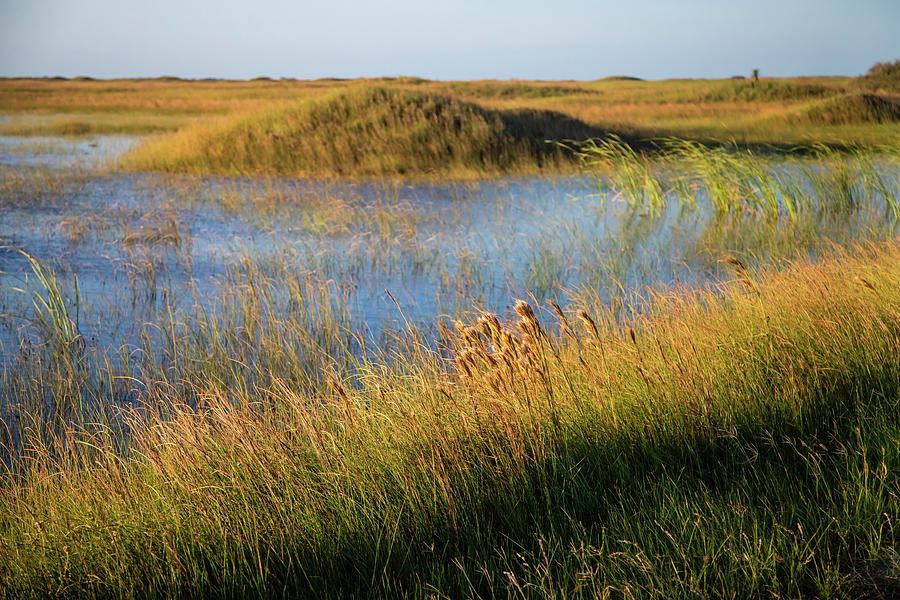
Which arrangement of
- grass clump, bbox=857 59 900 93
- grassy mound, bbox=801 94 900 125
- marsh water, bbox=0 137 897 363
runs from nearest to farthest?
marsh water, bbox=0 137 897 363 → grassy mound, bbox=801 94 900 125 → grass clump, bbox=857 59 900 93

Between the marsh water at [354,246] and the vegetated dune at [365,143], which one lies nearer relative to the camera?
the marsh water at [354,246]

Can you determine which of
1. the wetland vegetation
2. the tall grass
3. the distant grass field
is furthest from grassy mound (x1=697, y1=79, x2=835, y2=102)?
the tall grass

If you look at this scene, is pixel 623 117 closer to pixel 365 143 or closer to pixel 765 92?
pixel 765 92

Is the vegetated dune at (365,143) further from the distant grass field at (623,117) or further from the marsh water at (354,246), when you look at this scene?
the marsh water at (354,246)

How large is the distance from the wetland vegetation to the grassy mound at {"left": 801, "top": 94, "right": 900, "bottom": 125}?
44.7 feet

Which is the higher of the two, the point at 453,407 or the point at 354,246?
the point at 354,246

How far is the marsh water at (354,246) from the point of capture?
18.0 feet

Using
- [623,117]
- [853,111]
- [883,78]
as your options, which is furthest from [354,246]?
[883,78]

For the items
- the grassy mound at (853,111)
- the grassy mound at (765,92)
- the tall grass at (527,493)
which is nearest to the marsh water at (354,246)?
the tall grass at (527,493)

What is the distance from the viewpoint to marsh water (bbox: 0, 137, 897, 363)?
5.50 metres

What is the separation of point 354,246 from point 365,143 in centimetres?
763

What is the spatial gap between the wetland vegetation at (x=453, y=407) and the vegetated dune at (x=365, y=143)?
4990 millimetres

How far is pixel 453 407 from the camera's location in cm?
267

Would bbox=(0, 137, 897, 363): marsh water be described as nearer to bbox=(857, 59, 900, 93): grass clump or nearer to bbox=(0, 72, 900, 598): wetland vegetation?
bbox=(0, 72, 900, 598): wetland vegetation
